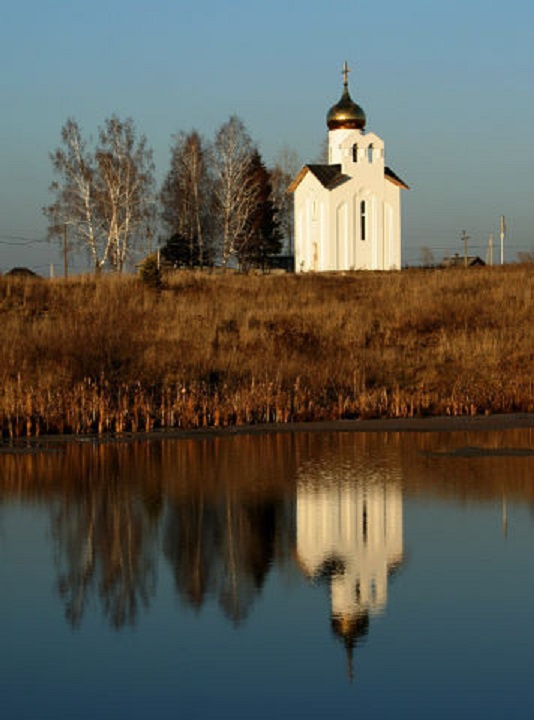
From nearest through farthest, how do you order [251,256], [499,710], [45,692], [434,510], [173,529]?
[499,710]
[45,692]
[173,529]
[434,510]
[251,256]

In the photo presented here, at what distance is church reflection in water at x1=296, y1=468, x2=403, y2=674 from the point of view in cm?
879

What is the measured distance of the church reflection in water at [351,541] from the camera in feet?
28.8

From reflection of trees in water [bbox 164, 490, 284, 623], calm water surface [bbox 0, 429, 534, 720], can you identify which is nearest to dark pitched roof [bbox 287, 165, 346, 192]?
calm water surface [bbox 0, 429, 534, 720]

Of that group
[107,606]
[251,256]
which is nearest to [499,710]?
[107,606]

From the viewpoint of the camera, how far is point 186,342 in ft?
88.3

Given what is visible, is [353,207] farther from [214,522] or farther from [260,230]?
[214,522]

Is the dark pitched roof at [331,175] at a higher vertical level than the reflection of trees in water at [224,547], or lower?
higher

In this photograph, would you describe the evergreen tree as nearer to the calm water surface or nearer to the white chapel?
the white chapel

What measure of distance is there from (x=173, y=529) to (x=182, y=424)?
8287 mm

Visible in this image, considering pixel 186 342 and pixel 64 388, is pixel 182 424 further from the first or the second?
pixel 186 342

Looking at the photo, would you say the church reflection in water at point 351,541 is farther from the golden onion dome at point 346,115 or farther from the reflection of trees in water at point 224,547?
the golden onion dome at point 346,115

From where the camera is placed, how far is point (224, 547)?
434 inches

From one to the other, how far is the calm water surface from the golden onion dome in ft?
106

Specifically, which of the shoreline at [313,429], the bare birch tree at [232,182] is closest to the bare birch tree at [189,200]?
the bare birch tree at [232,182]
